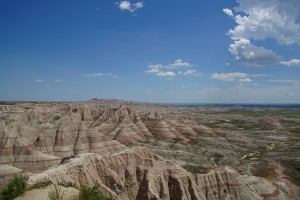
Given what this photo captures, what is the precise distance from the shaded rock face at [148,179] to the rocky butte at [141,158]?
0.11m

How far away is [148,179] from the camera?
34875 millimetres

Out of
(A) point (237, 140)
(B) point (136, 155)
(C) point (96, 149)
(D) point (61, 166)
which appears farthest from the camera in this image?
(A) point (237, 140)

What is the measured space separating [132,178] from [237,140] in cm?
6944

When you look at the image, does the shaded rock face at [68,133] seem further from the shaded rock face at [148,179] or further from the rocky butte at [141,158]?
the shaded rock face at [148,179]

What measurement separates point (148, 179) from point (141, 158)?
358 inches

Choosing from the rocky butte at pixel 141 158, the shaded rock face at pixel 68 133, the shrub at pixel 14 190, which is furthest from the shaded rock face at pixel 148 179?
the shaded rock face at pixel 68 133

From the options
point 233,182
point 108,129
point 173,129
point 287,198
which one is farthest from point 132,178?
point 173,129

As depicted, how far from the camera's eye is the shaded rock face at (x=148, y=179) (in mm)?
34156

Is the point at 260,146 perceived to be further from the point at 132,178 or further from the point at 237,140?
the point at 132,178

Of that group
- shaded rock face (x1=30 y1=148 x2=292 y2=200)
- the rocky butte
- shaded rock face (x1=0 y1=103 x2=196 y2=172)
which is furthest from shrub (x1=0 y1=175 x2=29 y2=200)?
shaded rock face (x1=0 y1=103 x2=196 y2=172)

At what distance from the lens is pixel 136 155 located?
45.2m

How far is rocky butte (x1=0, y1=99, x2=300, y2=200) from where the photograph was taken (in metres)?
35.6

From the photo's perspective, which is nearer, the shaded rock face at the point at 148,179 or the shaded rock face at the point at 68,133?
the shaded rock face at the point at 148,179

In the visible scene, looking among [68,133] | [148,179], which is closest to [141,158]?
[148,179]
